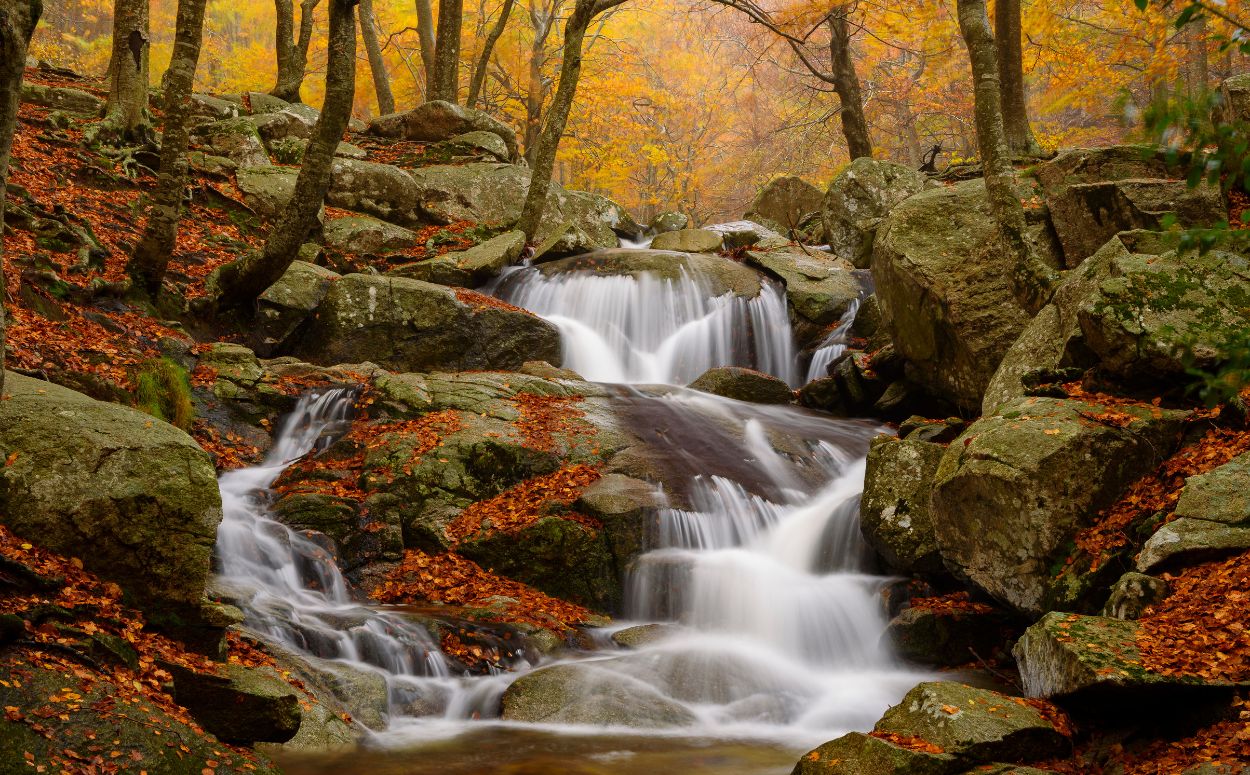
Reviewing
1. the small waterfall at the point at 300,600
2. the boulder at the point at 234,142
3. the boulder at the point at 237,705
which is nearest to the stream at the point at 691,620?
the small waterfall at the point at 300,600

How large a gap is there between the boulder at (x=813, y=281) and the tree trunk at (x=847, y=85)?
4121 millimetres

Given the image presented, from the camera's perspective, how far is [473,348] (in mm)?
12875

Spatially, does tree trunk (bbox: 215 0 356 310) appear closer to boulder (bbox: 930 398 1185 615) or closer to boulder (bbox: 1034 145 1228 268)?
boulder (bbox: 930 398 1185 615)

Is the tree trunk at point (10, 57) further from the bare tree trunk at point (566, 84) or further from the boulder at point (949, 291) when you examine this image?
the bare tree trunk at point (566, 84)

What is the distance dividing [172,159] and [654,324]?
8006mm

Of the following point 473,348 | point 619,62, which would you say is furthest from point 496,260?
point 619,62

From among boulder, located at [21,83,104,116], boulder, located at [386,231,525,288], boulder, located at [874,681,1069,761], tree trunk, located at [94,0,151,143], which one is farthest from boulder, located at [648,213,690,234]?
boulder, located at [874,681,1069,761]

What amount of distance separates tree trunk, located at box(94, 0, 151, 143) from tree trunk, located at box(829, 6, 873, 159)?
511 inches

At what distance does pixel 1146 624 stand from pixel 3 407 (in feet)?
22.1

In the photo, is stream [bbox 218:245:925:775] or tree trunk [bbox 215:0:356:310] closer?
stream [bbox 218:245:925:775]

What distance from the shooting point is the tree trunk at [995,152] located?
9508 millimetres

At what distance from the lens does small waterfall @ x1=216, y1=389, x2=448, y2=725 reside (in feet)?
21.5

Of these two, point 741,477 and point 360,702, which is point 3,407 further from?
point 741,477

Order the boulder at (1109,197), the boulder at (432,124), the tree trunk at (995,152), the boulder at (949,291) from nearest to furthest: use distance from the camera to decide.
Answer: the boulder at (1109,197) → the tree trunk at (995,152) → the boulder at (949,291) → the boulder at (432,124)
